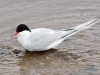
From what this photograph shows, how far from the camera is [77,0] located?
11008 mm

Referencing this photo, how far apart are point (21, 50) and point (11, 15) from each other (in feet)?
7.76

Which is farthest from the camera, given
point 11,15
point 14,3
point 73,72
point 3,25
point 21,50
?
point 14,3

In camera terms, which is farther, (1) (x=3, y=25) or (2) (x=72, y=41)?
(1) (x=3, y=25)

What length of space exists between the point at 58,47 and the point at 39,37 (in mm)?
651

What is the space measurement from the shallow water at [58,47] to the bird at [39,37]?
22 centimetres

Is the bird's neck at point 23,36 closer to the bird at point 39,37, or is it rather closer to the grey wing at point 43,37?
the bird at point 39,37

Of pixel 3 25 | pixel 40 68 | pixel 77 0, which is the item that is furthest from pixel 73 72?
pixel 77 0

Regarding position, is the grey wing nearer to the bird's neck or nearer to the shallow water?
the bird's neck

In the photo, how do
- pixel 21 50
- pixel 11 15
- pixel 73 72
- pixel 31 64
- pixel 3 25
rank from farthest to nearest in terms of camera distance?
pixel 11 15
pixel 3 25
pixel 21 50
pixel 31 64
pixel 73 72

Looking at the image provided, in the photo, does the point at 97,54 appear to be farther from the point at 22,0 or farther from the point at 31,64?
the point at 22,0

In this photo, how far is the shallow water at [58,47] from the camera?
6.80 m

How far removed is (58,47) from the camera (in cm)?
791

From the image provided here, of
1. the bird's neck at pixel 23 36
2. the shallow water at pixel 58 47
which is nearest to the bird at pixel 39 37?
the bird's neck at pixel 23 36

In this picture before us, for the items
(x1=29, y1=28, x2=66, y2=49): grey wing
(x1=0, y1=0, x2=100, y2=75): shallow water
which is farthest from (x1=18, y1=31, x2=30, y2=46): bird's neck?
(x1=0, y1=0, x2=100, y2=75): shallow water
